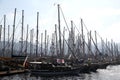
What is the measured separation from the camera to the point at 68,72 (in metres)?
64.8

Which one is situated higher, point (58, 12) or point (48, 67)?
point (58, 12)

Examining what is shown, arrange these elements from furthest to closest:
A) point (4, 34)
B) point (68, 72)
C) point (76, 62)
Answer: point (4, 34) < point (76, 62) < point (68, 72)

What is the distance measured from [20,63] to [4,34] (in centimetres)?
3087

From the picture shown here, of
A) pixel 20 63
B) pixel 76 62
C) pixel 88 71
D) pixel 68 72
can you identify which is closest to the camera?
pixel 68 72

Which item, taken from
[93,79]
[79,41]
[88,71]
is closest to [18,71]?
[93,79]

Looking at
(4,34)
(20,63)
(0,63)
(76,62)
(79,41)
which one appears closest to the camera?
(0,63)

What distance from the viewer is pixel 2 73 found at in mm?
54750

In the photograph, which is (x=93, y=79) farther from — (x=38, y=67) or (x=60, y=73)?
(x=38, y=67)

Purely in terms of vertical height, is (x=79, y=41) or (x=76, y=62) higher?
(x=79, y=41)

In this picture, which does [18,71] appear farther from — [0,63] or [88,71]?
[88,71]

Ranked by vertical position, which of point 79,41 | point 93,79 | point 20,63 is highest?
point 79,41

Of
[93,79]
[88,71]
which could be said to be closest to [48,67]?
[93,79]

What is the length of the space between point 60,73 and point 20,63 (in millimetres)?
15184

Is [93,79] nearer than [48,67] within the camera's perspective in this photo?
Yes
